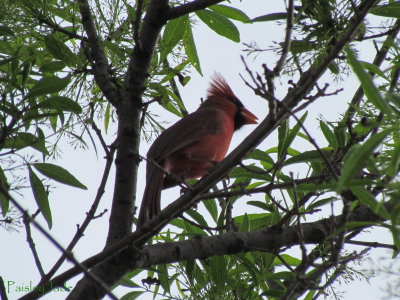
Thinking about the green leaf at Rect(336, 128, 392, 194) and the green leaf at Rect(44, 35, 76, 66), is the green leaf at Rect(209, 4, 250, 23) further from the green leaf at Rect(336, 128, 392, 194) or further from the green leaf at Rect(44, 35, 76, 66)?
→ the green leaf at Rect(336, 128, 392, 194)

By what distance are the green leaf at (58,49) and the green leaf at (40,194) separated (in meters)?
0.58

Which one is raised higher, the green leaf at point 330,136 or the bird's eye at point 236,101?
the bird's eye at point 236,101

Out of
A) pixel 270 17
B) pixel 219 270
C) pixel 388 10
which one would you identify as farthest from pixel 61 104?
pixel 388 10

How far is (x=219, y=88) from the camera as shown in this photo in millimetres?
4965

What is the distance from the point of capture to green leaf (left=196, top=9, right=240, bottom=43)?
287 cm

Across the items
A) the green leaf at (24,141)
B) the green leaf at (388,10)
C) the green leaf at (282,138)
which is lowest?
the green leaf at (282,138)

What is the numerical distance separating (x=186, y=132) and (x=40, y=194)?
5.13ft

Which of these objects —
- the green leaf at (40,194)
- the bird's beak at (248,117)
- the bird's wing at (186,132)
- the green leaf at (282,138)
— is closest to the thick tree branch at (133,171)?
the green leaf at (40,194)

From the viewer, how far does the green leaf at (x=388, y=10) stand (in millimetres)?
2119

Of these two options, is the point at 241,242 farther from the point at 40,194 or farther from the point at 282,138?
the point at 40,194

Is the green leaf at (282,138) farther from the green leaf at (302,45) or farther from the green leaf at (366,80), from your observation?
the green leaf at (366,80)

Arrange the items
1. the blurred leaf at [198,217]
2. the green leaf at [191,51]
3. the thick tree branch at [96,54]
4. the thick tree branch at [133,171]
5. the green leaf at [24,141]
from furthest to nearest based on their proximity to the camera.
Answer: the green leaf at [191,51], the blurred leaf at [198,217], the thick tree branch at [96,54], the green leaf at [24,141], the thick tree branch at [133,171]

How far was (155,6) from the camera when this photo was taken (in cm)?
253

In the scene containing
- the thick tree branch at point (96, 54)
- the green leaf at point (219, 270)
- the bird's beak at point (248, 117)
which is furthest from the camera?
the bird's beak at point (248, 117)
